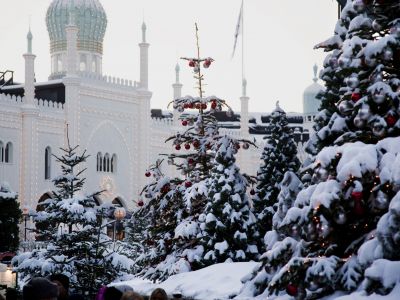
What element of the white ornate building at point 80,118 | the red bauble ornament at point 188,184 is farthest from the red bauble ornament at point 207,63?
the white ornate building at point 80,118

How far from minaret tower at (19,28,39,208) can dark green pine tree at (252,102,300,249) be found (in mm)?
38534

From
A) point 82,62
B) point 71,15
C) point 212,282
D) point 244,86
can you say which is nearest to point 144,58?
point 82,62

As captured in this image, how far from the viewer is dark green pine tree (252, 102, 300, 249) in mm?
32188

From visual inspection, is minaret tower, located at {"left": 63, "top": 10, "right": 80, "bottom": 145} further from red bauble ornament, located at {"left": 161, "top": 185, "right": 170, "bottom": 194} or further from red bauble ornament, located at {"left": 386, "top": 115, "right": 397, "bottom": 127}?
red bauble ornament, located at {"left": 386, "top": 115, "right": 397, "bottom": 127}

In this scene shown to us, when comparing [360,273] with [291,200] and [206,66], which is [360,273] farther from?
[206,66]

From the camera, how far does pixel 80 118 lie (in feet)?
248

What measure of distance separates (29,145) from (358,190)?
60.4 meters

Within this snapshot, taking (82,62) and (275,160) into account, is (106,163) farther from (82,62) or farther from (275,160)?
(275,160)

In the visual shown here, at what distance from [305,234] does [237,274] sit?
17.7 ft

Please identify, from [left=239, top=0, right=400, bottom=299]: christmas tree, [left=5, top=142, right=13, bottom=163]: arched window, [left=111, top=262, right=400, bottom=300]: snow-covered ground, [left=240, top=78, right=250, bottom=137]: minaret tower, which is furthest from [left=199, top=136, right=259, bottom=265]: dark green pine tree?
[left=240, top=78, right=250, bottom=137]: minaret tower

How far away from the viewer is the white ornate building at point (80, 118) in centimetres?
7006

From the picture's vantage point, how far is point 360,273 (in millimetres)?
11453

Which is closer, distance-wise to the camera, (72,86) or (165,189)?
(165,189)

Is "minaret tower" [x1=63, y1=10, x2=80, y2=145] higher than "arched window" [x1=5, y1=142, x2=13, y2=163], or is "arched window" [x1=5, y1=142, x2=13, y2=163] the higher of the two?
"minaret tower" [x1=63, y1=10, x2=80, y2=145]
